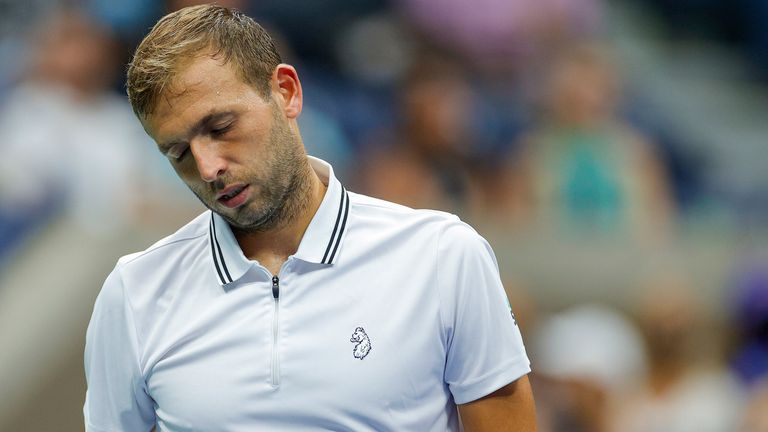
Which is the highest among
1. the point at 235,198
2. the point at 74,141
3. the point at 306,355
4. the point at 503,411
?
the point at 235,198

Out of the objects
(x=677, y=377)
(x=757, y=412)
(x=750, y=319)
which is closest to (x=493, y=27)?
(x=750, y=319)

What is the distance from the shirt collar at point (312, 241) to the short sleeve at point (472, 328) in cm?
19

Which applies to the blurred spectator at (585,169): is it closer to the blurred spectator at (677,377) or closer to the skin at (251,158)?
the blurred spectator at (677,377)

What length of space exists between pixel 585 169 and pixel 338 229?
340 cm

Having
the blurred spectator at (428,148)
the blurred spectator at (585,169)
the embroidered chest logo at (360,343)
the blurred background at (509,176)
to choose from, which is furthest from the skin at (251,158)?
the blurred spectator at (585,169)

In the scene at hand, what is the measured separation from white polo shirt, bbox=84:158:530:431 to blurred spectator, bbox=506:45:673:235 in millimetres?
3078

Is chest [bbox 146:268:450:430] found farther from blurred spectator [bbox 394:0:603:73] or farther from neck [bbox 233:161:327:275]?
blurred spectator [bbox 394:0:603:73]

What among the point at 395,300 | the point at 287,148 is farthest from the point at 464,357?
the point at 287,148

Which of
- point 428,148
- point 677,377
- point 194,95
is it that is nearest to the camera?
point 194,95

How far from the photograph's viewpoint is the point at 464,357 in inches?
81.5

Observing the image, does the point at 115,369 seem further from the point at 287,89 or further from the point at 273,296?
the point at 287,89

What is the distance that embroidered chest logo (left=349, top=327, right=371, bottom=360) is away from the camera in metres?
2.03

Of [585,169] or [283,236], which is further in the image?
[585,169]

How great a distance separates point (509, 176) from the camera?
5.43 meters
